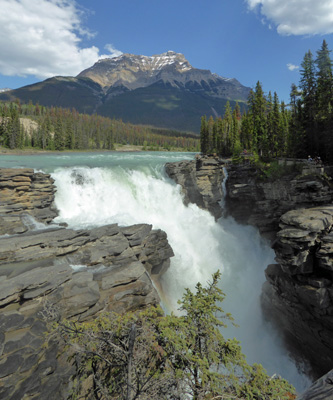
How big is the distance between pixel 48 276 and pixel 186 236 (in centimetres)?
1752

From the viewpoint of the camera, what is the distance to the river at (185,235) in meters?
19.8

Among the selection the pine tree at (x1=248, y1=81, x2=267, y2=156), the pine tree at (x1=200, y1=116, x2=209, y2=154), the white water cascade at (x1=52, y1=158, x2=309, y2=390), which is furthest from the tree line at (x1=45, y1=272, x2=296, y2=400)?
the pine tree at (x1=200, y1=116, x2=209, y2=154)

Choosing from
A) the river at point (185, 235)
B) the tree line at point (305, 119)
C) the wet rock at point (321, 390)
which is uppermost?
the tree line at point (305, 119)

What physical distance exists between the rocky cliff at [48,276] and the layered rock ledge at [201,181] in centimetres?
1367

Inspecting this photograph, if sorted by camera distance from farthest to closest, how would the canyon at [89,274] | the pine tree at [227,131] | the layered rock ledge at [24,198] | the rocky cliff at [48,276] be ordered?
1. the pine tree at [227,131]
2. the layered rock ledge at [24,198]
3. the canyon at [89,274]
4. the rocky cliff at [48,276]

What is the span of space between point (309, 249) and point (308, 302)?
12.8 feet

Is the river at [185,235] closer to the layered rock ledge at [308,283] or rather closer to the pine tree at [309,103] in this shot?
the layered rock ledge at [308,283]

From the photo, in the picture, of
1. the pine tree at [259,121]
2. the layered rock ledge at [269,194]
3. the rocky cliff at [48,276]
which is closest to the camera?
the rocky cliff at [48,276]

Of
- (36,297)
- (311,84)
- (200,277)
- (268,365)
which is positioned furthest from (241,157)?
(36,297)

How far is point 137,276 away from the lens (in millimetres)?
15297

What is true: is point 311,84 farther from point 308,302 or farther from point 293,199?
point 308,302

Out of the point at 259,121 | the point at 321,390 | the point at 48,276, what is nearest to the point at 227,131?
the point at 259,121

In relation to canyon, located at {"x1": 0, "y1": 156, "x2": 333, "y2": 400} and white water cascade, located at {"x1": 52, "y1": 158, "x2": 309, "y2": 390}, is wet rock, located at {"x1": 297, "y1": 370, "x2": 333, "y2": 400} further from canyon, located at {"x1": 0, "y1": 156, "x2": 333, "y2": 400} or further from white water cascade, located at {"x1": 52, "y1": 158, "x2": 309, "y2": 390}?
white water cascade, located at {"x1": 52, "y1": 158, "x2": 309, "y2": 390}

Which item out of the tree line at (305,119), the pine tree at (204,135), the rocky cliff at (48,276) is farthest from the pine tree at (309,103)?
the pine tree at (204,135)
